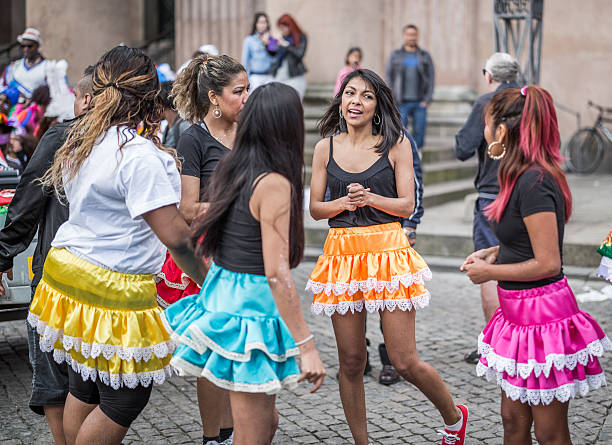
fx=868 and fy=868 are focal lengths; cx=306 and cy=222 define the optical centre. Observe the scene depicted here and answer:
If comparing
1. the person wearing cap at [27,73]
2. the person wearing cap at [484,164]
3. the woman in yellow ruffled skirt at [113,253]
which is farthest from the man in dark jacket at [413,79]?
the woman in yellow ruffled skirt at [113,253]

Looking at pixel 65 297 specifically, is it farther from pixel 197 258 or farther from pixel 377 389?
pixel 377 389

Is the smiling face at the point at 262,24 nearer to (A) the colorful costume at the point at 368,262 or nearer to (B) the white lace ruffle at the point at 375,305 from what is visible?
(A) the colorful costume at the point at 368,262

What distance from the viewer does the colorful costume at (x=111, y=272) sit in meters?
3.34

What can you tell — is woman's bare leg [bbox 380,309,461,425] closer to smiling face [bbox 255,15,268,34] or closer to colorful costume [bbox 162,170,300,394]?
colorful costume [bbox 162,170,300,394]

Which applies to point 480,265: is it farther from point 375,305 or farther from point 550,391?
point 375,305

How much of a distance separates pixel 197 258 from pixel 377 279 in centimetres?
114

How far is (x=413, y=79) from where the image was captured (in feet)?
41.4

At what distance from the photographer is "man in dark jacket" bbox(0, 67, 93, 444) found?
377 cm

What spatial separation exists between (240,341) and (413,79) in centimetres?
996

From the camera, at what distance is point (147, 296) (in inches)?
137

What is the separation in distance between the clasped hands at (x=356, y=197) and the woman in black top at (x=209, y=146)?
0.64 m

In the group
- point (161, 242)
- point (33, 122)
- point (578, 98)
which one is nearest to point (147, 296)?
point (161, 242)

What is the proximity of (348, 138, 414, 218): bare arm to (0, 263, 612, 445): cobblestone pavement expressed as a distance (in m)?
1.26

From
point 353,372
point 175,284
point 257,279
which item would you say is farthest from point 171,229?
point 353,372
